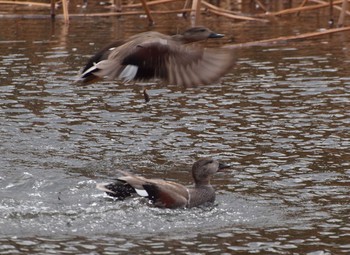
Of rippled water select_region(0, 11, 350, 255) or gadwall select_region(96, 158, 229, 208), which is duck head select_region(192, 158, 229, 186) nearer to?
gadwall select_region(96, 158, 229, 208)

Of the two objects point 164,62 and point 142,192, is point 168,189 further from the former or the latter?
point 164,62

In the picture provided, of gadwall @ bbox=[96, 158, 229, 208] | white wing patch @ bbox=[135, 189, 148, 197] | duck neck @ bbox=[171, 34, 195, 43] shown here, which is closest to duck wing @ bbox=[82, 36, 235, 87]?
duck neck @ bbox=[171, 34, 195, 43]

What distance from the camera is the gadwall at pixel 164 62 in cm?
955

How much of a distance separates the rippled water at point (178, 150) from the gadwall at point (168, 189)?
0.32ft

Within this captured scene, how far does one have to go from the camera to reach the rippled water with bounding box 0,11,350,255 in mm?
8055

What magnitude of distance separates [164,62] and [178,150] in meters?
1.30

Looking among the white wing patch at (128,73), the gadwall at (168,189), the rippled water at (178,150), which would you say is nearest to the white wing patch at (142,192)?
the gadwall at (168,189)

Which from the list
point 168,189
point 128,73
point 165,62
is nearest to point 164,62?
point 165,62

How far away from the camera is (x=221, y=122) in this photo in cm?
1180

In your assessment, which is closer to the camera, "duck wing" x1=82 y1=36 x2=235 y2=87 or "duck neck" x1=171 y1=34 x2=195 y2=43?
"duck wing" x1=82 y1=36 x2=235 y2=87

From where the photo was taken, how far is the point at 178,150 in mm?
10750

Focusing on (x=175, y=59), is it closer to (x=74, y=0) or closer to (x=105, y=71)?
(x=105, y=71)

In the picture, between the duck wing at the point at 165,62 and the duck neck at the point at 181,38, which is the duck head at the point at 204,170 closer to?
the duck wing at the point at 165,62

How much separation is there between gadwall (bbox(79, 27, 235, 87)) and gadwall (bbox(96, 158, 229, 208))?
0.83 metres
